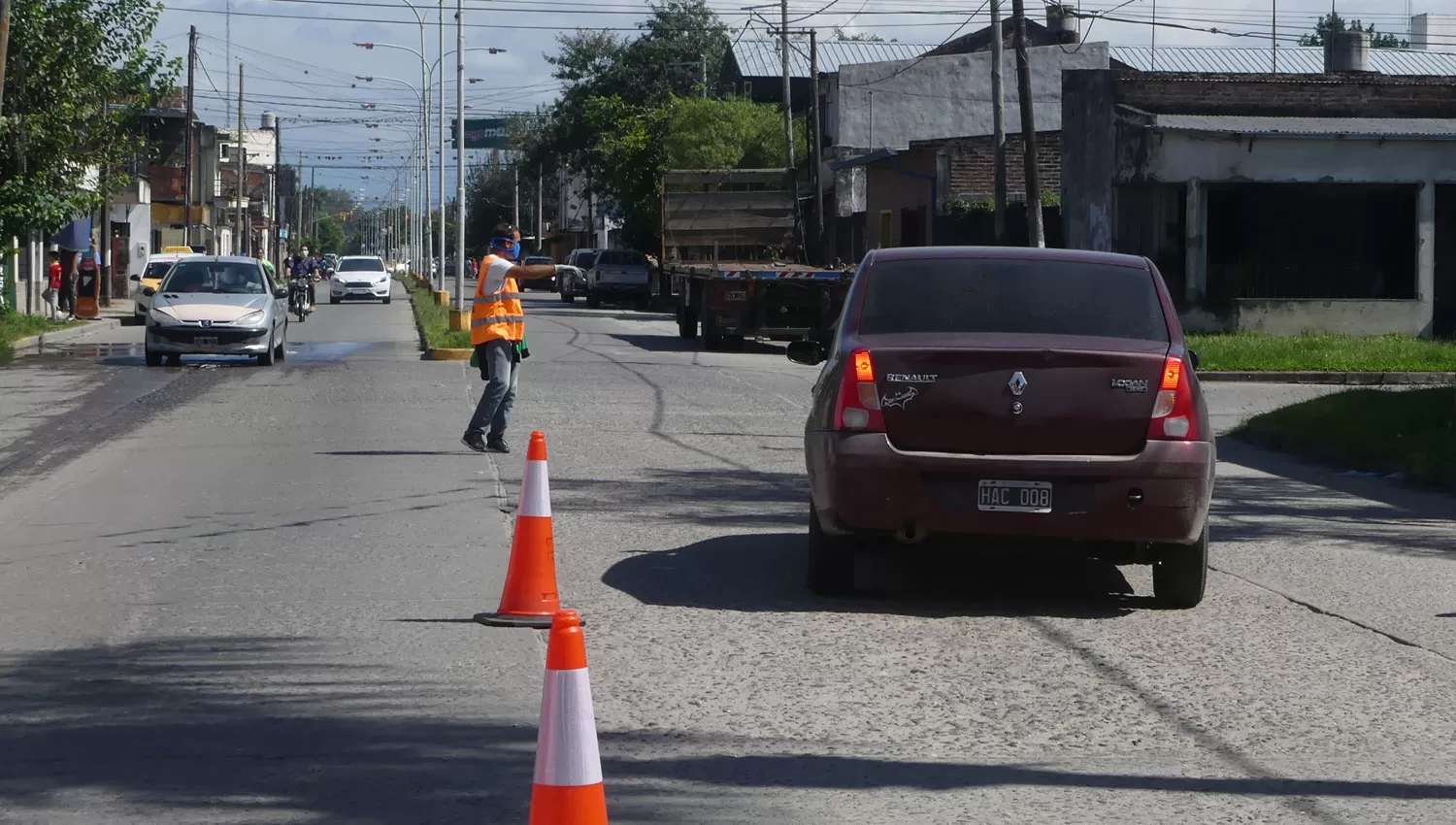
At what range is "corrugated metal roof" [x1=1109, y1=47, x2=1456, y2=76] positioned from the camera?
6425 centimetres

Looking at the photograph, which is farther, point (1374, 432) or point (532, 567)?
point (1374, 432)

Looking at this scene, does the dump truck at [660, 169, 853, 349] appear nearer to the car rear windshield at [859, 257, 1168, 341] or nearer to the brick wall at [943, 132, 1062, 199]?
the brick wall at [943, 132, 1062, 199]

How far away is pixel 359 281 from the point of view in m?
58.5

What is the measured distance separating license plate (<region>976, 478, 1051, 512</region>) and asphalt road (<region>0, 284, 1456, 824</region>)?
0.50m

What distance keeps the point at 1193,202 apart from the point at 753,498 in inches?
865

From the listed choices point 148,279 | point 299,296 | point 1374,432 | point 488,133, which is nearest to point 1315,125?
point 1374,432

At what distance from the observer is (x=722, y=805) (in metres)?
4.96

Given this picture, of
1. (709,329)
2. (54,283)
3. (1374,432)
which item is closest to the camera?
(1374,432)

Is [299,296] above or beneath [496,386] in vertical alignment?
above

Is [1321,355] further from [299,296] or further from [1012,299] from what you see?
[299,296]

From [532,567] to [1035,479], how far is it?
212 cm

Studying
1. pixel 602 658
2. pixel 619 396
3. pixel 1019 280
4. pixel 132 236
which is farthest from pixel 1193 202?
pixel 132 236

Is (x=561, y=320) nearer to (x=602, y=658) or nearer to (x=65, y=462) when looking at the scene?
(x=65, y=462)

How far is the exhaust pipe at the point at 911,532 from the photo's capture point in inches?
300
